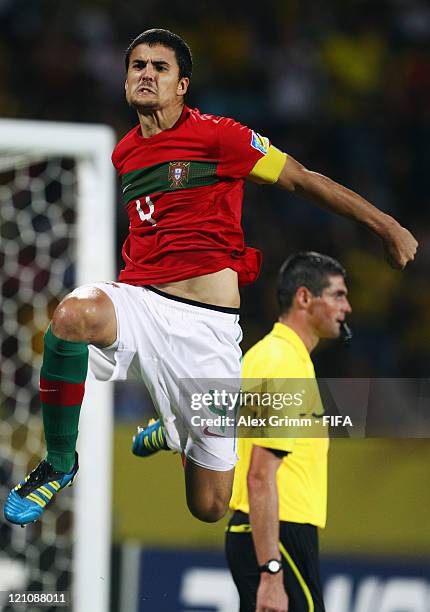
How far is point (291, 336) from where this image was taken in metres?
3.82

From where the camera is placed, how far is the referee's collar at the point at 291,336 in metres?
3.77

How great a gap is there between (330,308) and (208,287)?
0.72 m

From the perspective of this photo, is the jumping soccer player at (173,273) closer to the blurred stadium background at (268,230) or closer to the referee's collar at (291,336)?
the referee's collar at (291,336)

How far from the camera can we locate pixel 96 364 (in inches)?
129

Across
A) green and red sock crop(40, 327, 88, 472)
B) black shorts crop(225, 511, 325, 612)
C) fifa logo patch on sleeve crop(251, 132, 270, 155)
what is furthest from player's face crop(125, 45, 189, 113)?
black shorts crop(225, 511, 325, 612)

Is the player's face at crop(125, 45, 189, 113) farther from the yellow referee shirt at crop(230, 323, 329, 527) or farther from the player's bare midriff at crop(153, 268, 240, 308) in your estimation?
the yellow referee shirt at crop(230, 323, 329, 527)

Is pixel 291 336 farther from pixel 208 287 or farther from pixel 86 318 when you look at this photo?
pixel 86 318

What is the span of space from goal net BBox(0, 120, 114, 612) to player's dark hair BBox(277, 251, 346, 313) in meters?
0.72

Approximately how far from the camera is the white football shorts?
3.17 m

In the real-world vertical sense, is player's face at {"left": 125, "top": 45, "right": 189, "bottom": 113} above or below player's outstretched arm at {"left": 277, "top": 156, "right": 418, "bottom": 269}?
above

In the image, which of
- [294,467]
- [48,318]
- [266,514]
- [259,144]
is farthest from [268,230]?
[259,144]

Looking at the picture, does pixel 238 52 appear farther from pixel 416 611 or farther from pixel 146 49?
pixel 146 49

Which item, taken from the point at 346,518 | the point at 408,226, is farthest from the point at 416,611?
the point at 408,226

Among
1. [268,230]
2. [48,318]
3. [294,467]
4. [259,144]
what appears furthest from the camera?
[268,230]
